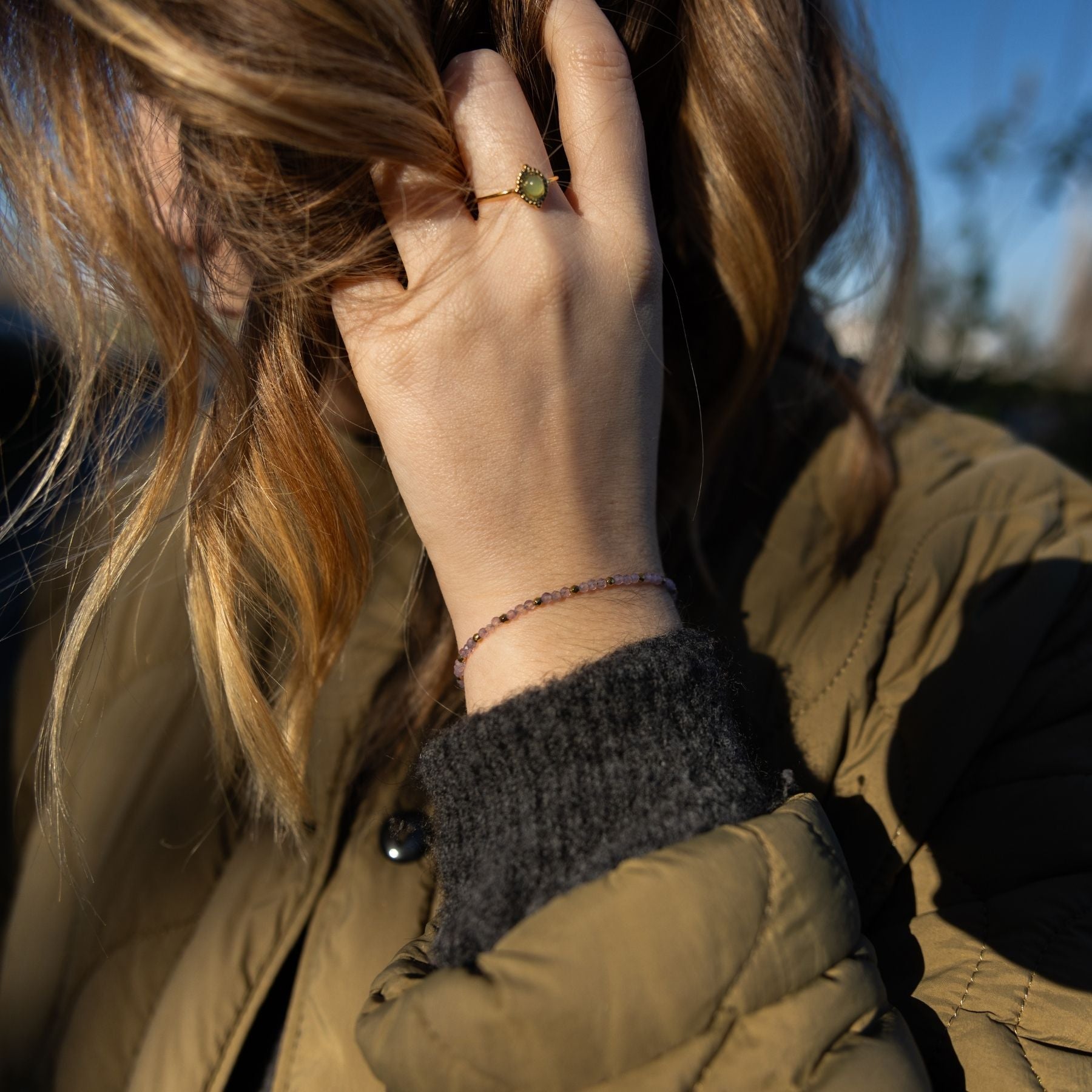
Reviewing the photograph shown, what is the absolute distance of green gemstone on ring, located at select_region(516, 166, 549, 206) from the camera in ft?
2.91

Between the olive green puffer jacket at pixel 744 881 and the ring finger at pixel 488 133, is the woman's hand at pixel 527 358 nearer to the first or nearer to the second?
the ring finger at pixel 488 133

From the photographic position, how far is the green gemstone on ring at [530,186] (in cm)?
89

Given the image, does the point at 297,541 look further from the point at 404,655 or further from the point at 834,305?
the point at 834,305

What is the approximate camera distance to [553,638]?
919 mm

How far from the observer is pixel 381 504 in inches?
54.6

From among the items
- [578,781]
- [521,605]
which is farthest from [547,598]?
[578,781]

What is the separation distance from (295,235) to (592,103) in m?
0.38

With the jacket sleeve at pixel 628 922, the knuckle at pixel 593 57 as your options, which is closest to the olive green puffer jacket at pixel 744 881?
the jacket sleeve at pixel 628 922

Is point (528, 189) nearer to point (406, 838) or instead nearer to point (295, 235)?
point (295, 235)

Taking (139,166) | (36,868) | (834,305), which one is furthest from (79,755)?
(834,305)

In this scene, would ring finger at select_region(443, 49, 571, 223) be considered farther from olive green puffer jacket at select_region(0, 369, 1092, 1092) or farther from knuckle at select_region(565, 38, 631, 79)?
olive green puffer jacket at select_region(0, 369, 1092, 1092)

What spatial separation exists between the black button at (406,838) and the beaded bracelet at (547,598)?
24 cm

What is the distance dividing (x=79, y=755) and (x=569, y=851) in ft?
3.05

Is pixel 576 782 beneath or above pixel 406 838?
above
